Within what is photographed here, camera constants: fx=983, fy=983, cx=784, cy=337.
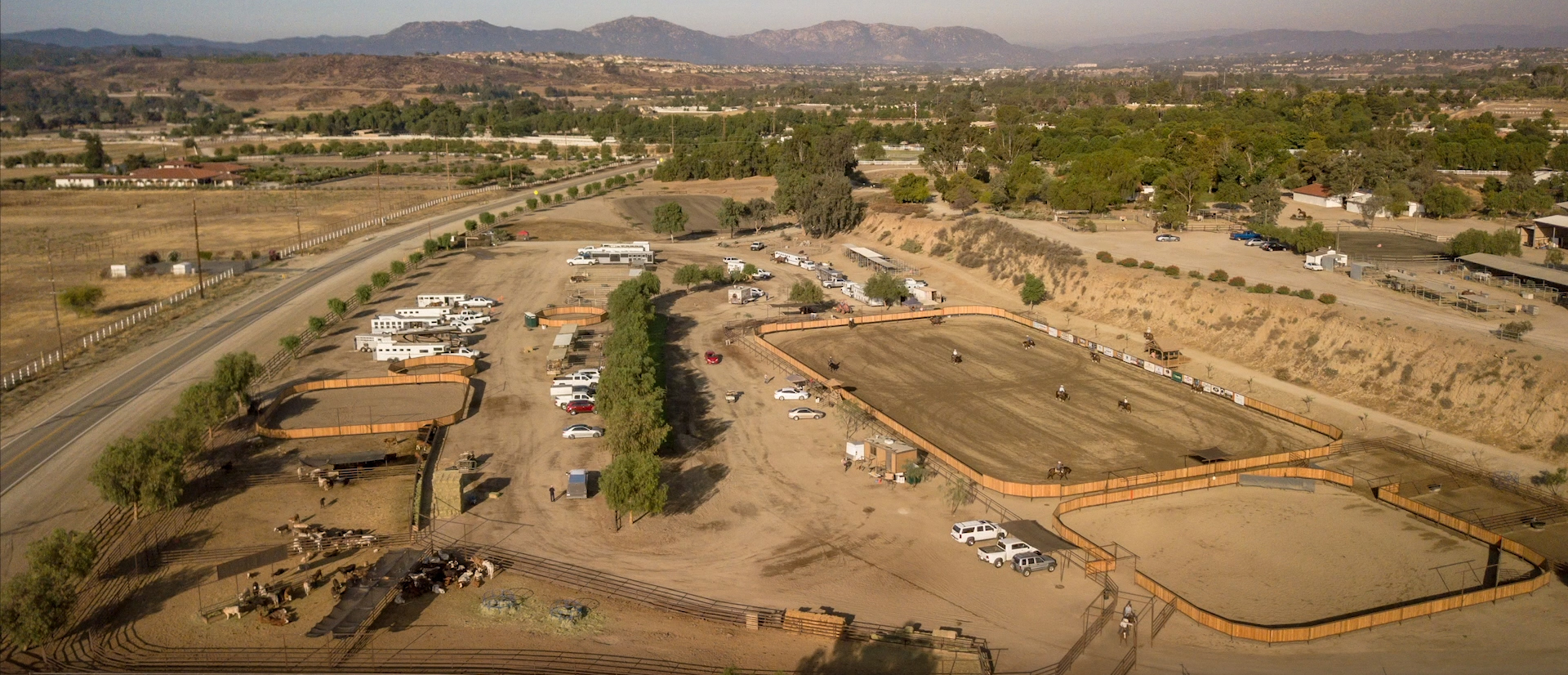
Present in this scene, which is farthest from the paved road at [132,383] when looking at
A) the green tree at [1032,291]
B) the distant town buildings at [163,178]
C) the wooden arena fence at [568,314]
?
the distant town buildings at [163,178]

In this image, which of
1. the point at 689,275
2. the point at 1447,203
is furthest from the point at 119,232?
the point at 1447,203

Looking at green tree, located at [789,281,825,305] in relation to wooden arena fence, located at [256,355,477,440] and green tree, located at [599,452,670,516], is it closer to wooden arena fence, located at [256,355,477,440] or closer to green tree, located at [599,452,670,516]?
wooden arena fence, located at [256,355,477,440]

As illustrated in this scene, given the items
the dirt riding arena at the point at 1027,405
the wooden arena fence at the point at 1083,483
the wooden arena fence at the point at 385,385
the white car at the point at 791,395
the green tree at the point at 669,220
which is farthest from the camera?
the green tree at the point at 669,220

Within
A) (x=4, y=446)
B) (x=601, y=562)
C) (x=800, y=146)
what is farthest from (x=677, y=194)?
(x=601, y=562)

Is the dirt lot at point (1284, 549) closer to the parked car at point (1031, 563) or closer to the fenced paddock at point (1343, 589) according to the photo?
the fenced paddock at point (1343, 589)

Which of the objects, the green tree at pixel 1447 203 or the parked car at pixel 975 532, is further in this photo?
the green tree at pixel 1447 203
